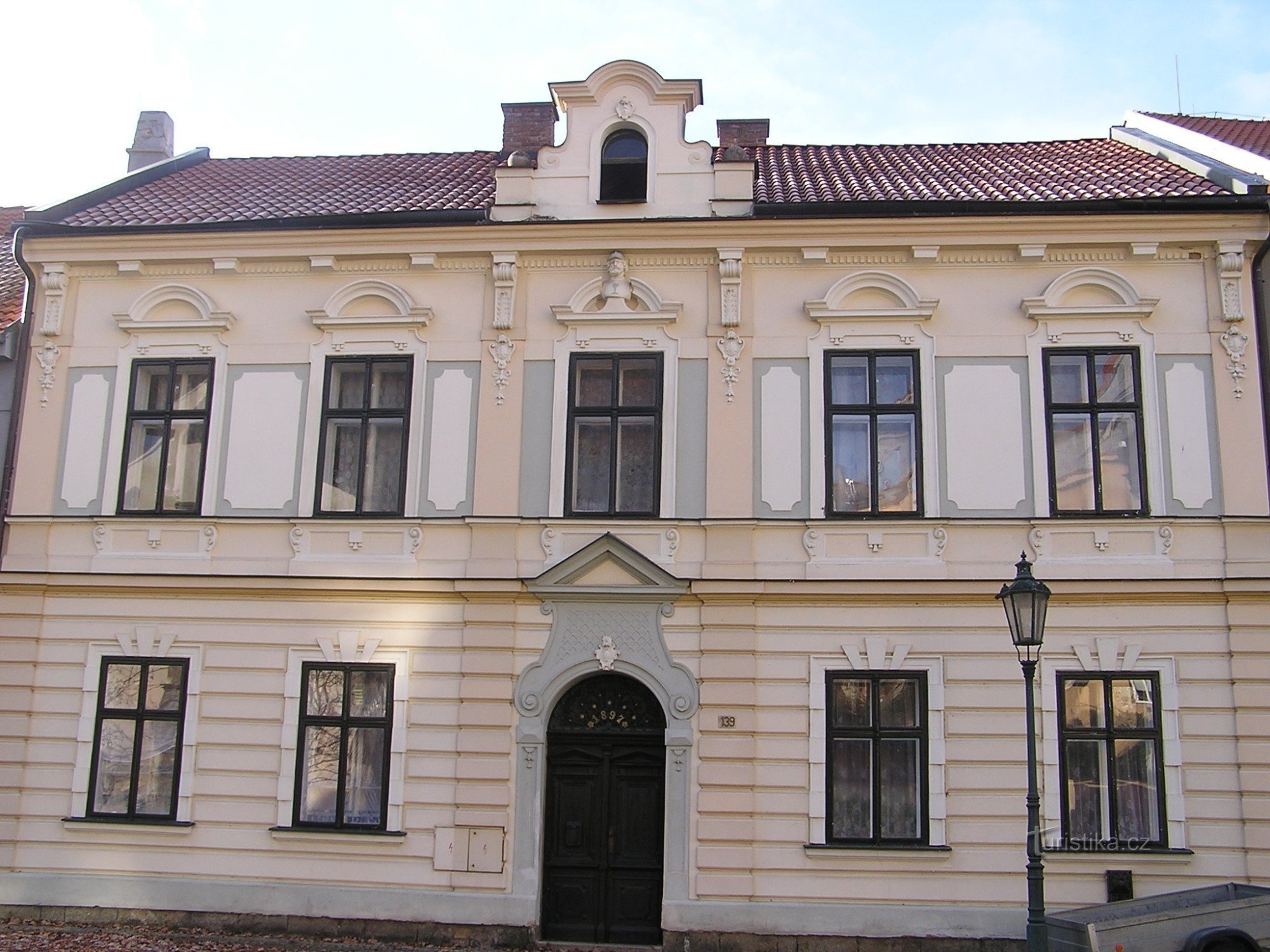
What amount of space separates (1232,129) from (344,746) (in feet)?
51.8

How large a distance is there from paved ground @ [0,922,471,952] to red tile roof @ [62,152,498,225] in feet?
27.1

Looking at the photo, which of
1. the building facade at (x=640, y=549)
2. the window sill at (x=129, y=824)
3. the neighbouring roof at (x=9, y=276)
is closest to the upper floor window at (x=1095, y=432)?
the building facade at (x=640, y=549)

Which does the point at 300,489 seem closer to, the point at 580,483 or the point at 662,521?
the point at 580,483

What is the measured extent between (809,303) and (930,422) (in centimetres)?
195

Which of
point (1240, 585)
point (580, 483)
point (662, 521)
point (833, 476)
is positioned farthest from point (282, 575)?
point (1240, 585)

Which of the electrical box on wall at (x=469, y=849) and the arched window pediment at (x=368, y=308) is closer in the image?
the electrical box on wall at (x=469, y=849)

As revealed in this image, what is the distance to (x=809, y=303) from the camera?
Answer: 13461mm

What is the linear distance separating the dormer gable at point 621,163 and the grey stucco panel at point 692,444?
2.00 meters

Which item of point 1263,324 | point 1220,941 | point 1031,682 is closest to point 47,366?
point 1031,682

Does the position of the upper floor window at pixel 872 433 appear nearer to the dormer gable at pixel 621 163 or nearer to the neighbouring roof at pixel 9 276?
the dormer gable at pixel 621 163

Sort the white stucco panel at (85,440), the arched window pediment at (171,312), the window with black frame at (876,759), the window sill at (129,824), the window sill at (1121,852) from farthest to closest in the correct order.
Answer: the arched window pediment at (171,312) → the white stucco panel at (85,440) → the window sill at (129,824) → the window with black frame at (876,759) → the window sill at (1121,852)

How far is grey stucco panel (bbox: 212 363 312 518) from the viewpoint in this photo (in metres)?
13.7

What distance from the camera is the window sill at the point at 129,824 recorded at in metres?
13.1

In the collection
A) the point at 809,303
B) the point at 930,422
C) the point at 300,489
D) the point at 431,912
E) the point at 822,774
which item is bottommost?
the point at 431,912
